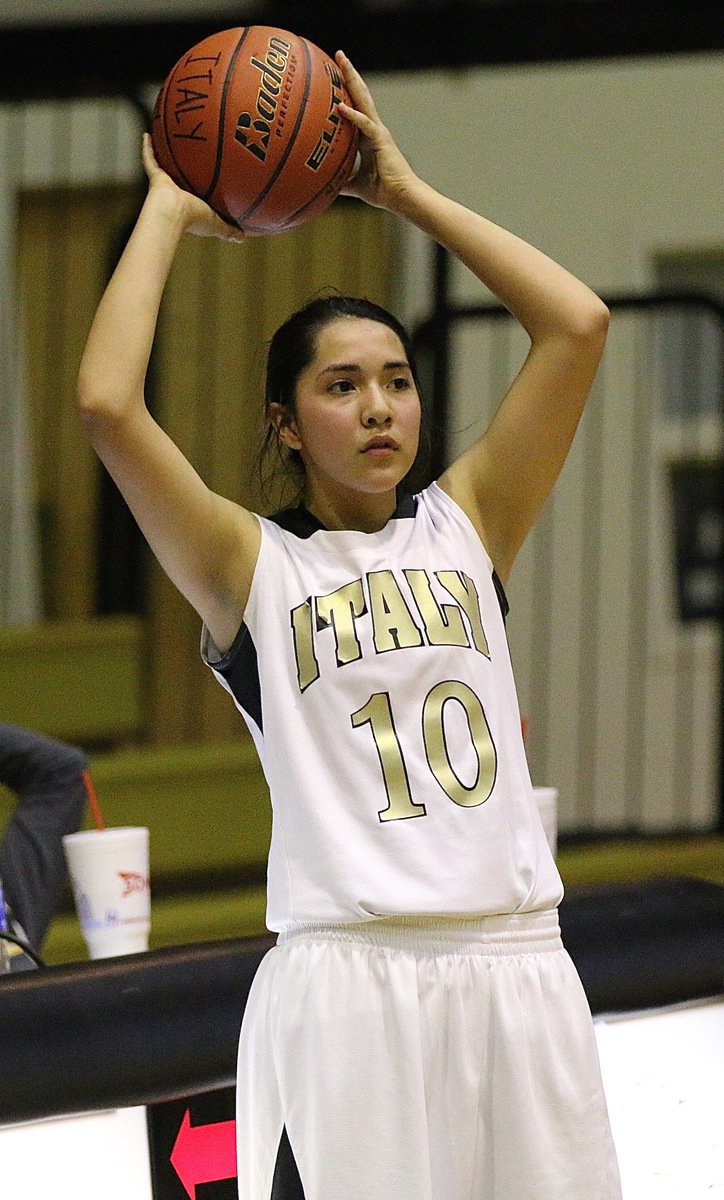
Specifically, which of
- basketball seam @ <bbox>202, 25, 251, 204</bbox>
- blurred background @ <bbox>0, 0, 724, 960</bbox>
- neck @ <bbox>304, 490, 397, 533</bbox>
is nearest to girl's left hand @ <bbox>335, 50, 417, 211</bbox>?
basketball seam @ <bbox>202, 25, 251, 204</bbox>

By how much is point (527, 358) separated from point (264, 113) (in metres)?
0.43

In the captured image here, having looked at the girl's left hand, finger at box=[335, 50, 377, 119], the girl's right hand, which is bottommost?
the girl's right hand

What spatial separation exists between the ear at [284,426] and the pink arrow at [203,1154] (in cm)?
99

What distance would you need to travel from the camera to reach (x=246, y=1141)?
70.2 inches

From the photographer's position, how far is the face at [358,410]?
1859 mm

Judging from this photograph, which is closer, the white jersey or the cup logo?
the white jersey

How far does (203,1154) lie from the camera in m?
2.29

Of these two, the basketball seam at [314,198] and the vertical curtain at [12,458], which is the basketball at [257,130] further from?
the vertical curtain at [12,458]

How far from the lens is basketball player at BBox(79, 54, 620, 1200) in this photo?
5.53 ft

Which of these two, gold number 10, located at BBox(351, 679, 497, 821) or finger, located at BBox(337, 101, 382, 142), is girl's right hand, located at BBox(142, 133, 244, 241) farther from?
gold number 10, located at BBox(351, 679, 497, 821)

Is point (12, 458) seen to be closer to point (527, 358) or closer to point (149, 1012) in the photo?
point (149, 1012)

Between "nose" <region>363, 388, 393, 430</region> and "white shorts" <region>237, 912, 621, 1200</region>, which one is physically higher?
"nose" <region>363, 388, 393, 430</region>

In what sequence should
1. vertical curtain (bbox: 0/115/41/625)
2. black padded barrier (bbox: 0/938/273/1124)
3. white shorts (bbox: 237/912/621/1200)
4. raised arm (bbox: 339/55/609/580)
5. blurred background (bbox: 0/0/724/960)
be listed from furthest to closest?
vertical curtain (bbox: 0/115/41/625), blurred background (bbox: 0/0/724/960), black padded barrier (bbox: 0/938/273/1124), raised arm (bbox: 339/55/609/580), white shorts (bbox: 237/912/621/1200)

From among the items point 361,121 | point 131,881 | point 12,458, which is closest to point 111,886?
point 131,881
